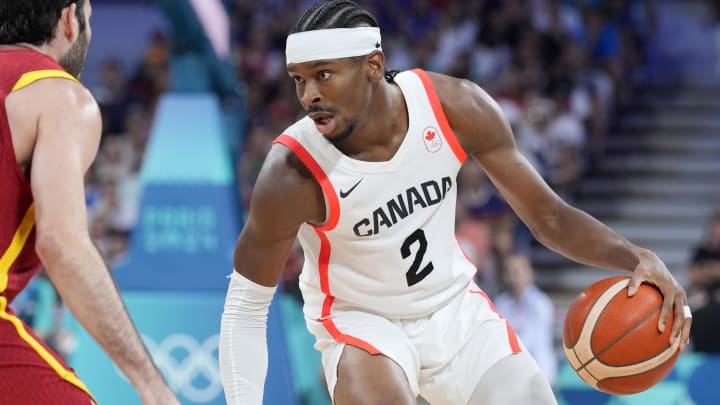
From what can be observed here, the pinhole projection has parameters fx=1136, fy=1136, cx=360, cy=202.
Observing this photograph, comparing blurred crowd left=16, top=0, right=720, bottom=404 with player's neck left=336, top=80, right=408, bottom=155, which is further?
blurred crowd left=16, top=0, right=720, bottom=404

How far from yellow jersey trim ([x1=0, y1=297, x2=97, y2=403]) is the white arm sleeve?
1.16 meters

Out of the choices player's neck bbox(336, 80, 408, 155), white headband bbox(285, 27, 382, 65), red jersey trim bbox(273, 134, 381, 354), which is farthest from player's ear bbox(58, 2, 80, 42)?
player's neck bbox(336, 80, 408, 155)

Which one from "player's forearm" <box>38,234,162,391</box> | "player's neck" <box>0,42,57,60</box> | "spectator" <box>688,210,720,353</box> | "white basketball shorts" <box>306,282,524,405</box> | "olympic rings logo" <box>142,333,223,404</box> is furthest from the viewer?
"spectator" <box>688,210,720,353</box>

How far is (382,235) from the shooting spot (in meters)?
3.89

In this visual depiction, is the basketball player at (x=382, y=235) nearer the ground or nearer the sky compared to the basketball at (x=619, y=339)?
nearer the sky

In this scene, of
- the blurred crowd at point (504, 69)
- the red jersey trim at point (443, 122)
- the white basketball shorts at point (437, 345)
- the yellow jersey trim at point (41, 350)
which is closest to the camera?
the yellow jersey trim at point (41, 350)

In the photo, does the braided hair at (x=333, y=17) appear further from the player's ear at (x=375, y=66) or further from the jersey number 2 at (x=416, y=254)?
the jersey number 2 at (x=416, y=254)

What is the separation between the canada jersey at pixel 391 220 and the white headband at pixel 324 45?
28 centimetres

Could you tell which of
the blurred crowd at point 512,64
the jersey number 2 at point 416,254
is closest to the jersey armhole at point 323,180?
the jersey number 2 at point 416,254

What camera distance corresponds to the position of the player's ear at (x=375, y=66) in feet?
12.8

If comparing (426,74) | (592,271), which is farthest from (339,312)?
(592,271)

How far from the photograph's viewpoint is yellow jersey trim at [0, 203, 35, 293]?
2805 mm

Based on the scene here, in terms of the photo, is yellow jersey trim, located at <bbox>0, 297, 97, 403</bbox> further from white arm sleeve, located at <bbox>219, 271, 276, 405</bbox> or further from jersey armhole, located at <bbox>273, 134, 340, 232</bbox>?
jersey armhole, located at <bbox>273, 134, 340, 232</bbox>

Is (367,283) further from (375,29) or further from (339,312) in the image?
(375,29)
